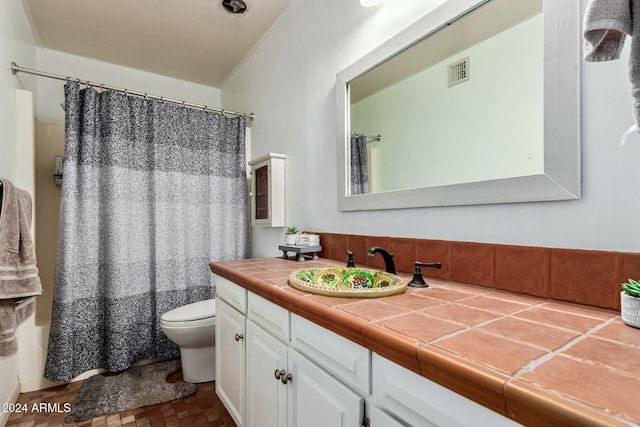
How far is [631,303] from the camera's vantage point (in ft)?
2.06

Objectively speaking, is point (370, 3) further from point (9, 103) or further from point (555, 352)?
point (9, 103)

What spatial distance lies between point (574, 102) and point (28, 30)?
320 centimetres

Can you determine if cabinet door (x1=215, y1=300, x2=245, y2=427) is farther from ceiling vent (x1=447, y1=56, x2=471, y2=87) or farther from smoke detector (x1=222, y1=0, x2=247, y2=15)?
smoke detector (x1=222, y1=0, x2=247, y2=15)

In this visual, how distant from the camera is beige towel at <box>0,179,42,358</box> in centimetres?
124

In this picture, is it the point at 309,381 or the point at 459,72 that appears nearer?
the point at 309,381

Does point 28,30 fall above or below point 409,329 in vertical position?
above

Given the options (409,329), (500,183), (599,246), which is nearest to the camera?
(409,329)

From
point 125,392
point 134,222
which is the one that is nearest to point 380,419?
point 125,392

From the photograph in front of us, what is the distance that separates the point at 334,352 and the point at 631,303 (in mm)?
633

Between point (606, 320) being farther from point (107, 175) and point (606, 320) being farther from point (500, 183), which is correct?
point (107, 175)

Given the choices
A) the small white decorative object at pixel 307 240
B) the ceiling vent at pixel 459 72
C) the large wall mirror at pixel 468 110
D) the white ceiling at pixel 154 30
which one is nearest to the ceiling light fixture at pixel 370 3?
the large wall mirror at pixel 468 110

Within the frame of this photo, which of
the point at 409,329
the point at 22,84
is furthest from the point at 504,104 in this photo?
the point at 22,84

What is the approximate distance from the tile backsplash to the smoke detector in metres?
1.82

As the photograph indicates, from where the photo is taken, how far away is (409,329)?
2.09 ft
